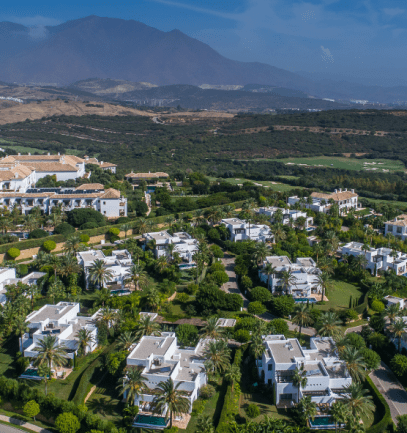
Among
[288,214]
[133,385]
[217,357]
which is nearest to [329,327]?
[217,357]

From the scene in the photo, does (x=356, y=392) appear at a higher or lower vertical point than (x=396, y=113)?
lower

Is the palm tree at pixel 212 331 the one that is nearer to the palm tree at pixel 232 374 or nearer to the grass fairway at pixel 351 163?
the palm tree at pixel 232 374

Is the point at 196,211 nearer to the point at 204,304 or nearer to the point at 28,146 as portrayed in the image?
the point at 204,304

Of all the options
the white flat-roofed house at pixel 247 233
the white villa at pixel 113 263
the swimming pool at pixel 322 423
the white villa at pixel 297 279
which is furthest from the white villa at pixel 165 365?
the white flat-roofed house at pixel 247 233

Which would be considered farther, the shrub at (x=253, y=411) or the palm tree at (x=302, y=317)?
the palm tree at (x=302, y=317)

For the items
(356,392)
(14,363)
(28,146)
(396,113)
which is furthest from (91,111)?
(356,392)

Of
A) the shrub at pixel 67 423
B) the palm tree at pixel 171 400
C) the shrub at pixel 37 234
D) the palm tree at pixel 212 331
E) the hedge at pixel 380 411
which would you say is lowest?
the shrub at pixel 67 423

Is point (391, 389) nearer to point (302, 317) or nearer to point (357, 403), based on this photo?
point (357, 403)
